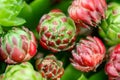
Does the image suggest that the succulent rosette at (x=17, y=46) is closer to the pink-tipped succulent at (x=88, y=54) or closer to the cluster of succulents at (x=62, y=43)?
the cluster of succulents at (x=62, y=43)

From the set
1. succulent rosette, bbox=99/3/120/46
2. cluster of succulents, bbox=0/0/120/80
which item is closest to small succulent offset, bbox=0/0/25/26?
cluster of succulents, bbox=0/0/120/80

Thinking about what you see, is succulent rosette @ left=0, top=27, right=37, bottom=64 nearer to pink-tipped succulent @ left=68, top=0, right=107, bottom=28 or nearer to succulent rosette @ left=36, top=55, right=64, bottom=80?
succulent rosette @ left=36, top=55, right=64, bottom=80

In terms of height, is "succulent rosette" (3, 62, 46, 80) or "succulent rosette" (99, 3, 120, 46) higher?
"succulent rosette" (99, 3, 120, 46)

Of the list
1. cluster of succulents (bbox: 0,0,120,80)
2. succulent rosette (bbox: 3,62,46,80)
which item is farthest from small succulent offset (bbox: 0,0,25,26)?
succulent rosette (bbox: 3,62,46,80)

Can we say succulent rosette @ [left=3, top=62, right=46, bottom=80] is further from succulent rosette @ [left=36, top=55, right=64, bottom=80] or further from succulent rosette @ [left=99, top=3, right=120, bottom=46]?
succulent rosette @ [left=99, top=3, right=120, bottom=46]

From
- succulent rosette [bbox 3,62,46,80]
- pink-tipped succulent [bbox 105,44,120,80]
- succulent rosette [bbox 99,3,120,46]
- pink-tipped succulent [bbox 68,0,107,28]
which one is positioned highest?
pink-tipped succulent [bbox 68,0,107,28]

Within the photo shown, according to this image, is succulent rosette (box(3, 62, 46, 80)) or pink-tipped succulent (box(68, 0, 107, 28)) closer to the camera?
succulent rosette (box(3, 62, 46, 80))
